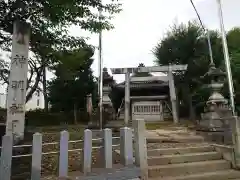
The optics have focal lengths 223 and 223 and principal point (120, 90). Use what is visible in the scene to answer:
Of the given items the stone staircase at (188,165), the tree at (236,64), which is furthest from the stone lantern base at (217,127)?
the tree at (236,64)

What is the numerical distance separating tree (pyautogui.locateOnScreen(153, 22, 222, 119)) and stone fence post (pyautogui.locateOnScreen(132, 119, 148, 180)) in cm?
1375

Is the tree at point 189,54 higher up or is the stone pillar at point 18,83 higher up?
the tree at point 189,54

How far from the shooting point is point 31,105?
40.2 m

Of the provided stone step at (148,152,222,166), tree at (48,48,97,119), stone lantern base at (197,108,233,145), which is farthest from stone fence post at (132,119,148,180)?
tree at (48,48,97,119)

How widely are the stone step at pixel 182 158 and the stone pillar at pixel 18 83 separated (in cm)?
366

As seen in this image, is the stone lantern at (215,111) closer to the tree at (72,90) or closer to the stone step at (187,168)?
the stone step at (187,168)

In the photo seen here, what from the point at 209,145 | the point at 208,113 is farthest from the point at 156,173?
the point at 208,113

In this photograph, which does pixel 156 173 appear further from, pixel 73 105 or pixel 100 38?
pixel 73 105

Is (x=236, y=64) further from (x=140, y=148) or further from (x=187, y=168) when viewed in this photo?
(x=140, y=148)

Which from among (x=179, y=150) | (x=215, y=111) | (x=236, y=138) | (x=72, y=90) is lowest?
(x=179, y=150)

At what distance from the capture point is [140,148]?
5.18 m

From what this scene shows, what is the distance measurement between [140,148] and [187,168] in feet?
4.78

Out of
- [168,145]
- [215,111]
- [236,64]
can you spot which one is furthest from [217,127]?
[236,64]

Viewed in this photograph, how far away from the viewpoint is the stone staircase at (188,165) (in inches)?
212
